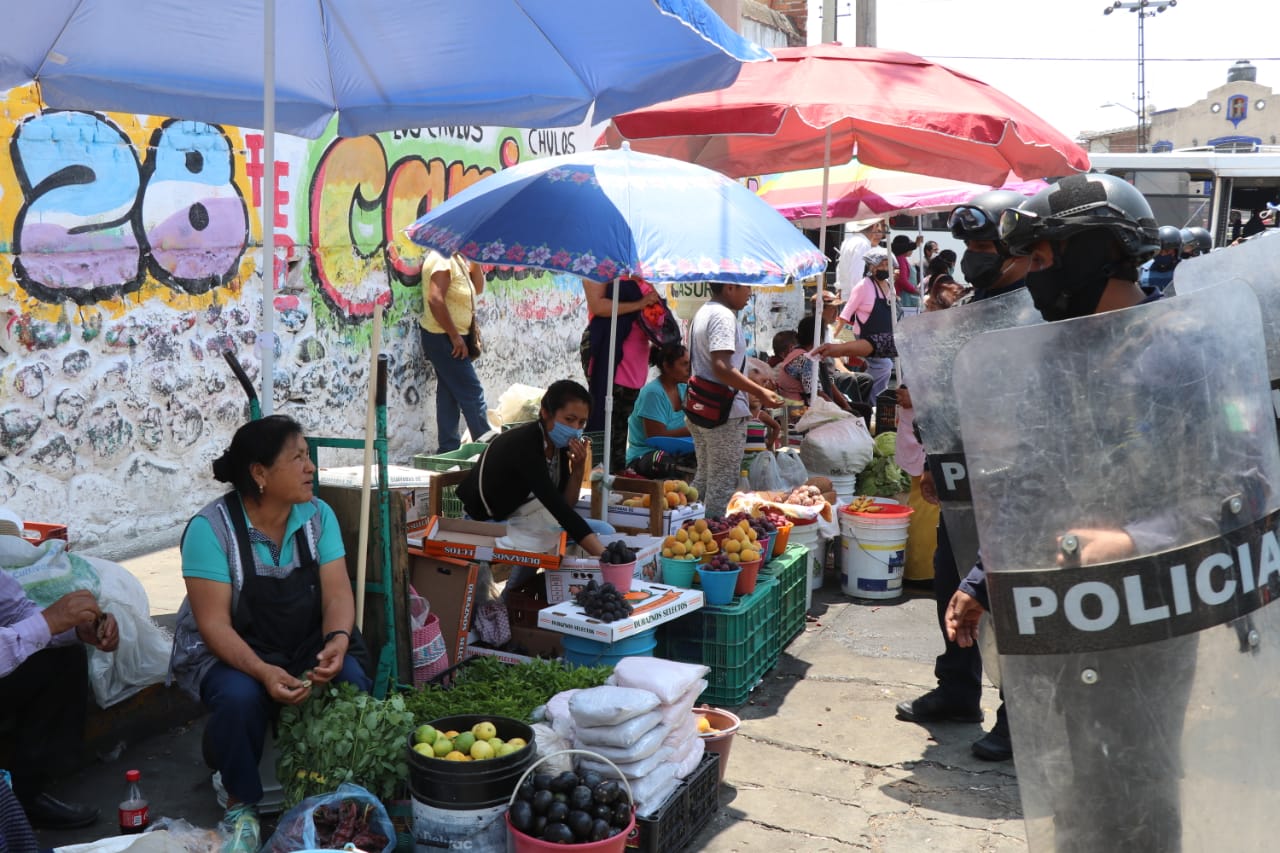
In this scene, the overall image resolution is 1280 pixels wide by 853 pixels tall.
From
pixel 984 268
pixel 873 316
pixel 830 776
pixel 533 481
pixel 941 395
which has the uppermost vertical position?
pixel 984 268

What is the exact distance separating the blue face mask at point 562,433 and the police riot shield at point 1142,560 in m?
3.38

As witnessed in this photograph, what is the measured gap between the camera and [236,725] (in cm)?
354

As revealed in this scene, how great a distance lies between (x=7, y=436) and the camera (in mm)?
5898

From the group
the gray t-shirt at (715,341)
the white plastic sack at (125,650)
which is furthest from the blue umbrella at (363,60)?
the gray t-shirt at (715,341)

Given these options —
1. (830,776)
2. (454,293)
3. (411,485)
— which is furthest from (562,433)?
(454,293)

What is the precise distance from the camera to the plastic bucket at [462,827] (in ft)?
10.8

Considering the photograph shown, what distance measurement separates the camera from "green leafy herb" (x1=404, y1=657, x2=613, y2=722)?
3803 mm

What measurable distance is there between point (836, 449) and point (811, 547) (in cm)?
122

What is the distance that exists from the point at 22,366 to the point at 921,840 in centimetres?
509

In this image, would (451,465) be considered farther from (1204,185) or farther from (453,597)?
(1204,185)

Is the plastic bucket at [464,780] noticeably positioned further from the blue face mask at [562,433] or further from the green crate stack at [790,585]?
the green crate stack at [790,585]

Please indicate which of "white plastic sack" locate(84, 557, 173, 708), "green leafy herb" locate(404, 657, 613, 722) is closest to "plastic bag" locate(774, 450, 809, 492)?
"green leafy herb" locate(404, 657, 613, 722)

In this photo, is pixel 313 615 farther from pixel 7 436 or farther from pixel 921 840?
pixel 7 436

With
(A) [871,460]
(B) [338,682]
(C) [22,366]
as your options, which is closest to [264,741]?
(B) [338,682]
